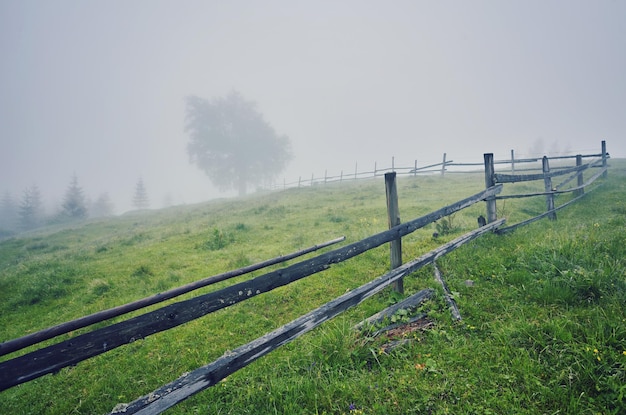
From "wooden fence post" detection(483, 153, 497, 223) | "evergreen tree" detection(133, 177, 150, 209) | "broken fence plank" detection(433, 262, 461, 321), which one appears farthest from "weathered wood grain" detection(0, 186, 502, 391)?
"evergreen tree" detection(133, 177, 150, 209)

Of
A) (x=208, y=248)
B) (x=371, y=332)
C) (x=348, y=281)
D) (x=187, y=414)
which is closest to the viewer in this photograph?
(x=187, y=414)

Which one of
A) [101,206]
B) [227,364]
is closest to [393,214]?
[227,364]

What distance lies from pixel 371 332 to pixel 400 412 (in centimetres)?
111

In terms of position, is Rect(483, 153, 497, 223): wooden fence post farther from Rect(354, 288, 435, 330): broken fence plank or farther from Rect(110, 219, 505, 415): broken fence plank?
Rect(110, 219, 505, 415): broken fence plank

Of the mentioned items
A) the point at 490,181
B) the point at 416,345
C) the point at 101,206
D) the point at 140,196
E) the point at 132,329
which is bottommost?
the point at 101,206

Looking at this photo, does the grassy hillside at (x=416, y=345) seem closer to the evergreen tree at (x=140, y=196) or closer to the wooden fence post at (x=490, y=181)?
the wooden fence post at (x=490, y=181)

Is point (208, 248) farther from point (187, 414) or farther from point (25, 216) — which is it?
point (25, 216)

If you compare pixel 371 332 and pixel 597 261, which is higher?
pixel 597 261

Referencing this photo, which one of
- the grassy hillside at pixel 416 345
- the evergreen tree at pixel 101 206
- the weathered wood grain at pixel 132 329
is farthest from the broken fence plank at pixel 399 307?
the evergreen tree at pixel 101 206

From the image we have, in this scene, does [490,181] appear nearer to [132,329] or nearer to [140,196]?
[132,329]

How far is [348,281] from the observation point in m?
5.76

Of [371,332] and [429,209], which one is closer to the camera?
[371,332]

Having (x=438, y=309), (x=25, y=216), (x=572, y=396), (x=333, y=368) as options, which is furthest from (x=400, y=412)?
(x=25, y=216)

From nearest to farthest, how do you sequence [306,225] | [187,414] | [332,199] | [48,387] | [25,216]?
[187,414]
[48,387]
[306,225]
[332,199]
[25,216]
